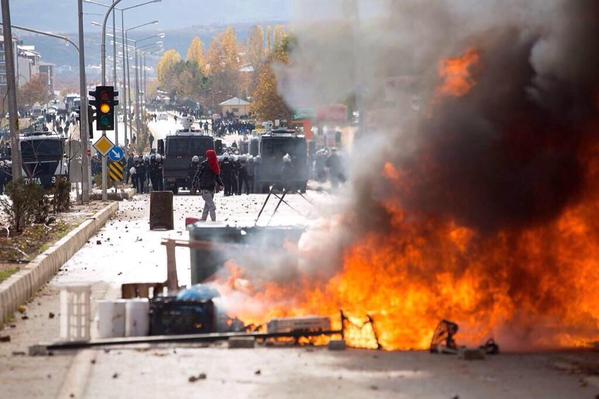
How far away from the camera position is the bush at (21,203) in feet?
91.7

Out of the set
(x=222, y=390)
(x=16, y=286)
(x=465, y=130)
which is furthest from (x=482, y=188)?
(x=16, y=286)

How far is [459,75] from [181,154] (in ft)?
139

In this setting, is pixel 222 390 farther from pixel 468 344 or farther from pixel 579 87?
pixel 579 87

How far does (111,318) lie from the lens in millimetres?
14266

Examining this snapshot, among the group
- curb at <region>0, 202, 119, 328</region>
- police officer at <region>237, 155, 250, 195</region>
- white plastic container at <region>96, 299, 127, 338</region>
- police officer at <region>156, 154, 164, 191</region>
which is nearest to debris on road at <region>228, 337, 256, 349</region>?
white plastic container at <region>96, 299, 127, 338</region>

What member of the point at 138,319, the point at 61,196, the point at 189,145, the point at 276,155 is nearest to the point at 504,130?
the point at 138,319

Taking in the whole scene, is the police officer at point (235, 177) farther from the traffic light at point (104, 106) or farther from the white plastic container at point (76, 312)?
the white plastic container at point (76, 312)

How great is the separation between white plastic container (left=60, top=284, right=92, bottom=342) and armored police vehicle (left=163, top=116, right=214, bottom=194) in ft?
140

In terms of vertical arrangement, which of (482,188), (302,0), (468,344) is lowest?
(468,344)

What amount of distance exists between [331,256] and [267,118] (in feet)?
305

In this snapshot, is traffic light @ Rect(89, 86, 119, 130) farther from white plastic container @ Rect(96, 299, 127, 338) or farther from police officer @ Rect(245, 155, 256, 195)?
white plastic container @ Rect(96, 299, 127, 338)

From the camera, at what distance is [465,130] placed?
49.9 feet

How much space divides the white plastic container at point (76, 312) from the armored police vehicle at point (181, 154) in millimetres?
42740

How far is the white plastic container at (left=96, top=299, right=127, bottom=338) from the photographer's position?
560 inches
